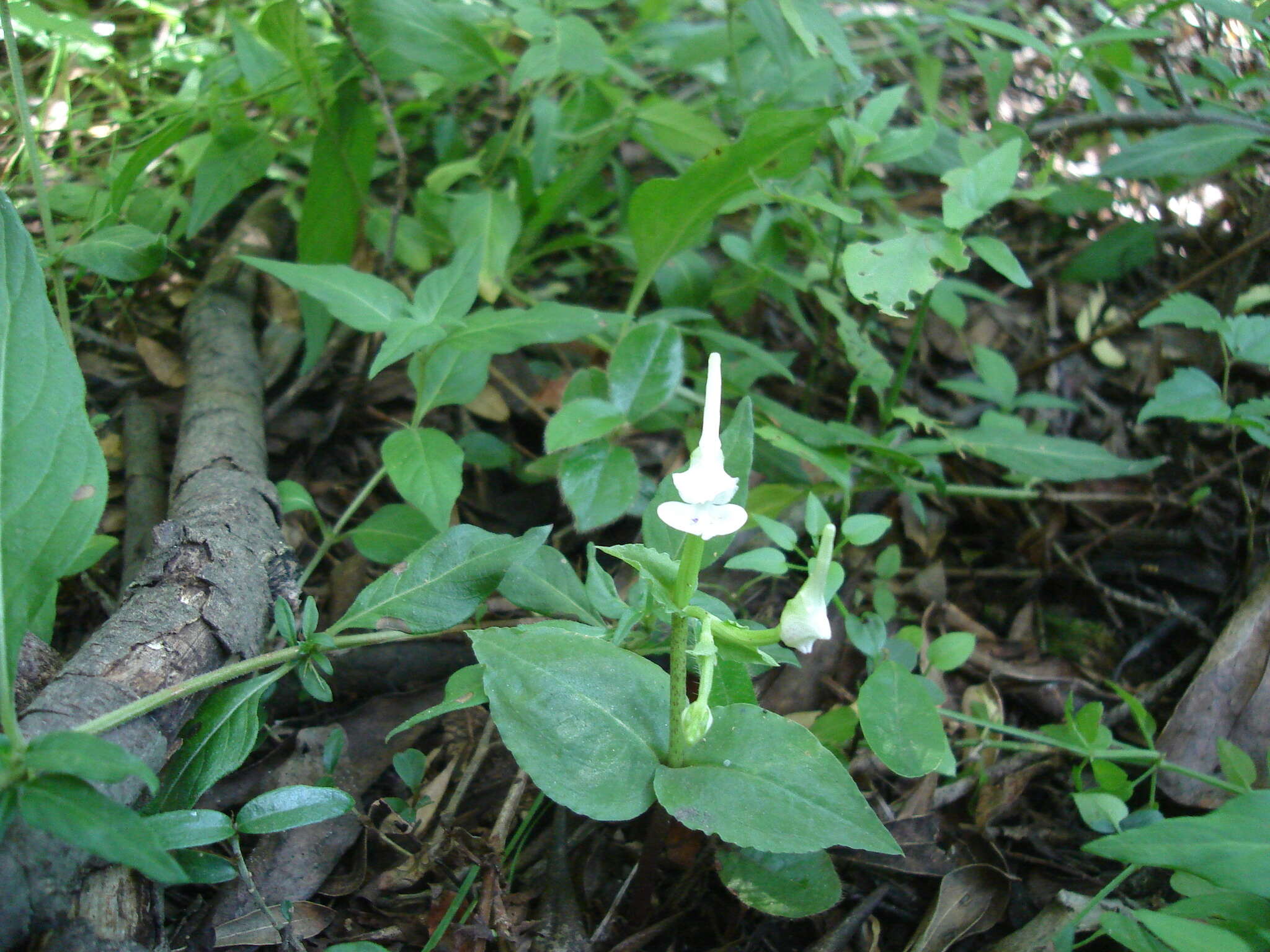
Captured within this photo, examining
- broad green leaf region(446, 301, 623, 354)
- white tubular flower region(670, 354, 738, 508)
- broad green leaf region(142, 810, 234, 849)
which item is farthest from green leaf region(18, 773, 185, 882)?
broad green leaf region(446, 301, 623, 354)

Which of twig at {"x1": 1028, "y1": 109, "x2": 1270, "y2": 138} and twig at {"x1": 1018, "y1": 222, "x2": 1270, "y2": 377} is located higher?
twig at {"x1": 1028, "y1": 109, "x2": 1270, "y2": 138}

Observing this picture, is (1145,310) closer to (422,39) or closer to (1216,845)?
(1216,845)

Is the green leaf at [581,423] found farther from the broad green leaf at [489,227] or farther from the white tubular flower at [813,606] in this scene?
the white tubular flower at [813,606]

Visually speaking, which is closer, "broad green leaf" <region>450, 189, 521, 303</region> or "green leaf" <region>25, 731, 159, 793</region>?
"green leaf" <region>25, 731, 159, 793</region>

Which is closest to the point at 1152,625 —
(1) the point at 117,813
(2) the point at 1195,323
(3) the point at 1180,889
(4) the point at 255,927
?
(2) the point at 1195,323

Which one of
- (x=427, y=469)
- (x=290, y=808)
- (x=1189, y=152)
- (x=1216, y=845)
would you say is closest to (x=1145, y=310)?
(x=1189, y=152)

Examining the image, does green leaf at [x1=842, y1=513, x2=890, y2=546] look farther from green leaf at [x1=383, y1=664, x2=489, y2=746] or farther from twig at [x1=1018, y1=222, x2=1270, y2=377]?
twig at [x1=1018, y1=222, x2=1270, y2=377]
